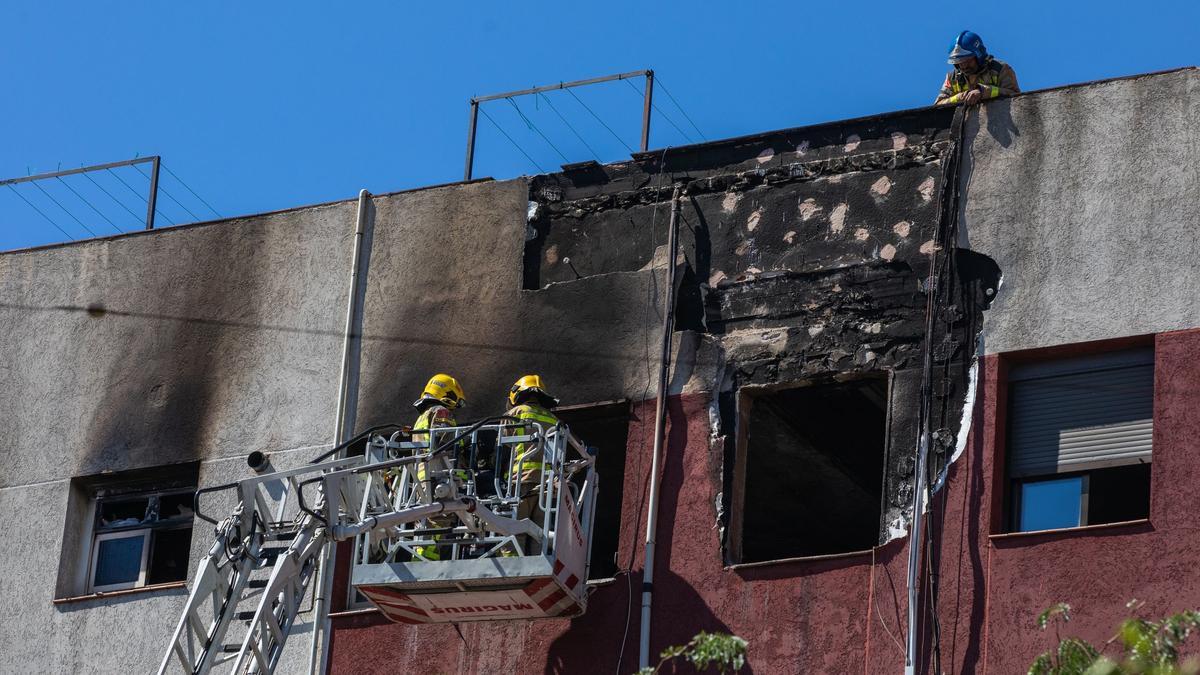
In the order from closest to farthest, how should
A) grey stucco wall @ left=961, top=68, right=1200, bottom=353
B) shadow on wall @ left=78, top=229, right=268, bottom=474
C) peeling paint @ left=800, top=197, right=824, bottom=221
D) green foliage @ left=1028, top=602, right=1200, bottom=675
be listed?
green foliage @ left=1028, top=602, right=1200, bottom=675
grey stucco wall @ left=961, top=68, right=1200, bottom=353
peeling paint @ left=800, top=197, right=824, bottom=221
shadow on wall @ left=78, top=229, right=268, bottom=474

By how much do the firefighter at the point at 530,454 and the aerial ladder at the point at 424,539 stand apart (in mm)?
18

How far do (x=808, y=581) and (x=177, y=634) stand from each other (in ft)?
15.8

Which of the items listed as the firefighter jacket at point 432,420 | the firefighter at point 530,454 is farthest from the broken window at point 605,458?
the firefighter jacket at point 432,420

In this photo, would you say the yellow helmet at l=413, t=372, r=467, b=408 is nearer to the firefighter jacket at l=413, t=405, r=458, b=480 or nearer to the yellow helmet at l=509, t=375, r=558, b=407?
the firefighter jacket at l=413, t=405, r=458, b=480

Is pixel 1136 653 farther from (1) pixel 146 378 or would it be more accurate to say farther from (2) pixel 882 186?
(1) pixel 146 378

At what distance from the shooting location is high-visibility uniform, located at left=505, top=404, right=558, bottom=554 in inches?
661

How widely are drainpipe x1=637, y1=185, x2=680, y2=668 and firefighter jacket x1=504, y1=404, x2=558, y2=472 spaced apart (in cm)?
100

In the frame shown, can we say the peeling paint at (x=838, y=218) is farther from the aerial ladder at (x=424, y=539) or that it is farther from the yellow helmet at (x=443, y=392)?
the yellow helmet at (x=443, y=392)

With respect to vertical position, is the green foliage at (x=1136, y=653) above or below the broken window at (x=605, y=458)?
below

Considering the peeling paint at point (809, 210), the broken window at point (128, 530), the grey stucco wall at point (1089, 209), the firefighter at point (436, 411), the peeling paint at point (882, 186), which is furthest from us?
the broken window at point (128, 530)

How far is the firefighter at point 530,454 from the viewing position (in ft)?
55.2

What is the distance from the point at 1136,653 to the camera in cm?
1084

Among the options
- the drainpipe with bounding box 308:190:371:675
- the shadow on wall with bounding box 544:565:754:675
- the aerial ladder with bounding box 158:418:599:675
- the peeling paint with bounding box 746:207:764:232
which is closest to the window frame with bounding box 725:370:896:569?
the shadow on wall with bounding box 544:565:754:675

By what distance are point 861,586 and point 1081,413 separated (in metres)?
2.15
